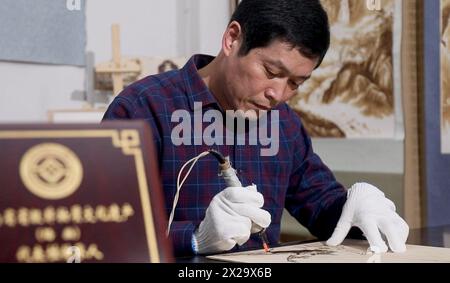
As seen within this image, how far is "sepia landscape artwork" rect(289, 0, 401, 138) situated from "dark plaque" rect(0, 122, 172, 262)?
181cm

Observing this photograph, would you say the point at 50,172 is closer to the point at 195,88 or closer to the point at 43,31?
the point at 195,88

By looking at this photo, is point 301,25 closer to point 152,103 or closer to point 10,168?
point 152,103

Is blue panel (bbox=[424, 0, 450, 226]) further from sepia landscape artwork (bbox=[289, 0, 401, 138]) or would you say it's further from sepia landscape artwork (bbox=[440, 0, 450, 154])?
sepia landscape artwork (bbox=[289, 0, 401, 138])

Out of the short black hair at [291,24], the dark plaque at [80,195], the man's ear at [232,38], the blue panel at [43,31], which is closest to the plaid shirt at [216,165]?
the man's ear at [232,38]

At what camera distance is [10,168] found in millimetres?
510

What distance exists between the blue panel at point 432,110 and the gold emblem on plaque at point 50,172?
1796mm

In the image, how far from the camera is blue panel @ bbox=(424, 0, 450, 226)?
84.0 inches

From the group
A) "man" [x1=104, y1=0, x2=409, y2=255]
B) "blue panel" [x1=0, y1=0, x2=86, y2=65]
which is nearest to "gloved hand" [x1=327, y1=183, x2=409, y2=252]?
"man" [x1=104, y1=0, x2=409, y2=255]

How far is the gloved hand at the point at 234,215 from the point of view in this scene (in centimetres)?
106

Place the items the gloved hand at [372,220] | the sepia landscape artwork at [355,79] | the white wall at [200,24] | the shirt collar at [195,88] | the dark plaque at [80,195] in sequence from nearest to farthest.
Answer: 1. the dark plaque at [80,195]
2. the gloved hand at [372,220]
3. the shirt collar at [195,88]
4. the sepia landscape artwork at [355,79]
5. the white wall at [200,24]

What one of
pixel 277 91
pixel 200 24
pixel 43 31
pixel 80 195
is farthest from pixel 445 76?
→ pixel 80 195

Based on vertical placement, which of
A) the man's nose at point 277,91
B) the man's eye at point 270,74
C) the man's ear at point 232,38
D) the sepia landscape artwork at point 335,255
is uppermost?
the man's ear at point 232,38

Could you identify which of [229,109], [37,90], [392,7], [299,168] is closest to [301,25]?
[229,109]

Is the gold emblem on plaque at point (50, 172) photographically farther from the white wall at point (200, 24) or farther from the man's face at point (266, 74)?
the white wall at point (200, 24)
